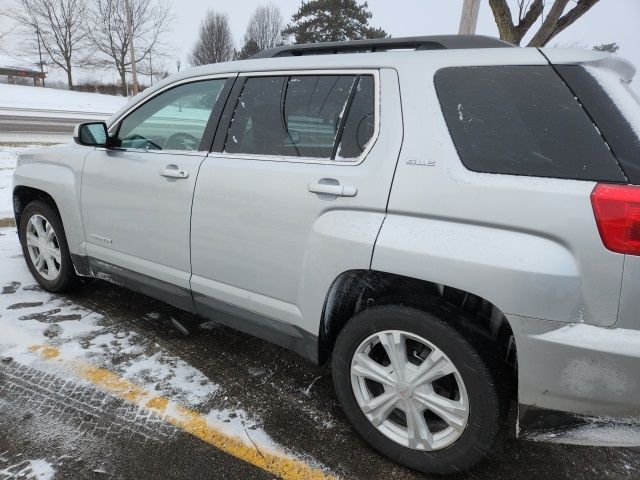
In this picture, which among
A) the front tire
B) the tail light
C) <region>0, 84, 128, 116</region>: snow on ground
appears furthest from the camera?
<region>0, 84, 128, 116</region>: snow on ground

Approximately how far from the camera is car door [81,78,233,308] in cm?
→ 270

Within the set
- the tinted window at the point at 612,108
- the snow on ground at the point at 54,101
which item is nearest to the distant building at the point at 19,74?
the snow on ground at the point at 54,101

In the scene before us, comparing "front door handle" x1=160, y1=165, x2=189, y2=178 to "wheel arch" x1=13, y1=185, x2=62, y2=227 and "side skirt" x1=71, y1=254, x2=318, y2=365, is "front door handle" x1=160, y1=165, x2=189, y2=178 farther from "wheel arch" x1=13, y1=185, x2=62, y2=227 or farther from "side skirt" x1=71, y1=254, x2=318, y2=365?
"wheel arch" x1=13, y1=185, x2=62, y2=227

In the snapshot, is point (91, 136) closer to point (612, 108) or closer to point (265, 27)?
point (612, 108)

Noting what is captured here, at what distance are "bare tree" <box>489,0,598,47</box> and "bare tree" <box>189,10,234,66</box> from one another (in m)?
35.7

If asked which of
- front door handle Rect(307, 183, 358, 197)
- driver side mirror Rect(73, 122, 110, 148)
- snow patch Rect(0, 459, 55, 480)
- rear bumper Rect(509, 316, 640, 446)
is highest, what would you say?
driver side mirror Rect(73, 122, 110, 148)

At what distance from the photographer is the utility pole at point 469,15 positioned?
6.28m

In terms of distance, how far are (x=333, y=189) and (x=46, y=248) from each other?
8.94 feet

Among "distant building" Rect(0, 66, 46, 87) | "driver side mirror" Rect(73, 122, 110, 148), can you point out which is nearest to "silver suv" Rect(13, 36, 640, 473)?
"driver side mirror" Rect(73, 122, 110, 148)

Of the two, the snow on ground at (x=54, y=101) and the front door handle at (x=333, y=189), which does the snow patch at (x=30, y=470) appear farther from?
the snow on ground at (x=54, y=101)

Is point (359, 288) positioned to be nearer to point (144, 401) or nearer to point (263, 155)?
point (263, 155)

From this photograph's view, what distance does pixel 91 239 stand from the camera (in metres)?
3.27

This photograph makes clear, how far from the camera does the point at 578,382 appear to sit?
5.40 feet

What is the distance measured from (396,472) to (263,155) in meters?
1.67
